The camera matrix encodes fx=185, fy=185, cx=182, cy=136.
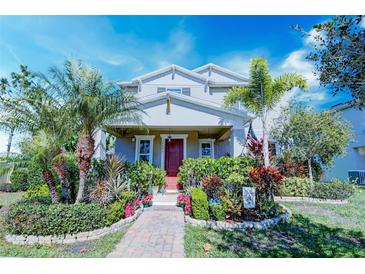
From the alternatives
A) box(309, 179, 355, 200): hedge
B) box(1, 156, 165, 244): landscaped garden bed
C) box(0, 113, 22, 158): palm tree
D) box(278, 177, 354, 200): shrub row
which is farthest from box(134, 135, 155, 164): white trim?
box(309, 179, 355, 200): hedge

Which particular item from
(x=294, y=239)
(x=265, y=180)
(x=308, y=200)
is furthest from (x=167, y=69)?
(x=294, y=239)

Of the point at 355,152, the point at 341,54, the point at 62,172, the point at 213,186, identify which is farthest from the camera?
the point at 355,152

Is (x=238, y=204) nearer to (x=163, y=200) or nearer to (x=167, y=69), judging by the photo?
(x=163, y=200)

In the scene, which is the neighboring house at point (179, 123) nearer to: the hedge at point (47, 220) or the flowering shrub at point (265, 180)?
the flowering shrub at point (265, 180)

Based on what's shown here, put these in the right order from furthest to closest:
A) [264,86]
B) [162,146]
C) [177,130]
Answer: [162,146]
[177,130]
[264,86]

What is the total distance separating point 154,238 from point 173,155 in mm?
7467

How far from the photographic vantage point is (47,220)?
5.06 metres

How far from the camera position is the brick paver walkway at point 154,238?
440cm

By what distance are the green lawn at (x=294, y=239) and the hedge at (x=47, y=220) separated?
3083 mm

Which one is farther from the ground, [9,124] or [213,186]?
[9,124]

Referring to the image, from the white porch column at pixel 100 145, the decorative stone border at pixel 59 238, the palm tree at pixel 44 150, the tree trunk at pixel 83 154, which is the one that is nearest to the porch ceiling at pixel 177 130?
the white porch column at pixel 100 145

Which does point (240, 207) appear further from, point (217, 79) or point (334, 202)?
point (217, 79)

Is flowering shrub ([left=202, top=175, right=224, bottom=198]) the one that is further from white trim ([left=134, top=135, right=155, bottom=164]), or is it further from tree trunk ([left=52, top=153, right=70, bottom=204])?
white trim ([left=134, top=135, right=155, bottom=164])
